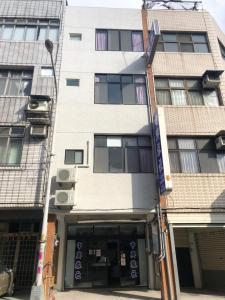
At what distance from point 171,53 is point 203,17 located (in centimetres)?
349

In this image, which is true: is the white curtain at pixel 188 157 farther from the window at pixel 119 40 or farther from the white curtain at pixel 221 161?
the window at pixel 119 40

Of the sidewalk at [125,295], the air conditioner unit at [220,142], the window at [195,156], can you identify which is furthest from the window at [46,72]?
the sidewalk at [125,295]

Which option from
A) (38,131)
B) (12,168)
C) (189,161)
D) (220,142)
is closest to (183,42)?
(220,142)

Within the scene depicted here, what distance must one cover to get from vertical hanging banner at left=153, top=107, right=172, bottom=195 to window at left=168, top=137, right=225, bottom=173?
1157 millimetres

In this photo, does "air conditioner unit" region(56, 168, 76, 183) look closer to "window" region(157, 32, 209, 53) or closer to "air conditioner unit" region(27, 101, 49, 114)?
"air conditioner unit" region(27, 101, 49, 114)

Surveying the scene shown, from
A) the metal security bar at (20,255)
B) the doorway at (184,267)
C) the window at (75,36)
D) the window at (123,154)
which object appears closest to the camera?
the window at (123,154)

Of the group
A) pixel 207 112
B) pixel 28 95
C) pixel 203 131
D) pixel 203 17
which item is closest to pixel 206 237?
pixel 203 131

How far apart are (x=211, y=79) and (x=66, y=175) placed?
8470mm

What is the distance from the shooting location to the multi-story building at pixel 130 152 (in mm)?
10359

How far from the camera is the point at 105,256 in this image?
12219 mm

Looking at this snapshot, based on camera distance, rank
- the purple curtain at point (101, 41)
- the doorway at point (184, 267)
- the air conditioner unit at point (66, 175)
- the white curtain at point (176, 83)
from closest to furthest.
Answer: the air conditioner unit at point (66, 175) < the doorway at point (184, 267) < the white curtain at point (176, 83) < the purple curtain at point (101, 41)

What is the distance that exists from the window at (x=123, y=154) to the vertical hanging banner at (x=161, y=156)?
74 centimetres

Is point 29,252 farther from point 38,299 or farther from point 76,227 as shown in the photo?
point 38,299

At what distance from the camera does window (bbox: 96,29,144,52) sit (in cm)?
1356
